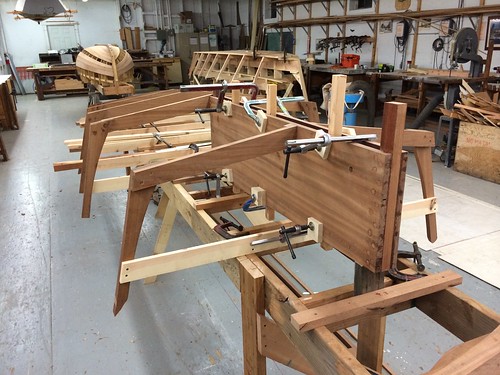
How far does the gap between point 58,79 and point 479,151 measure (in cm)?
1012

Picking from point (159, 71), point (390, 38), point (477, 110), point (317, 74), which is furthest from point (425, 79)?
point (159, 71)

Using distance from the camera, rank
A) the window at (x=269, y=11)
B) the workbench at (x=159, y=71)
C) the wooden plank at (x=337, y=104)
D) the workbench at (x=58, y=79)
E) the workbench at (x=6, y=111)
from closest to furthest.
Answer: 1. the wooden plank at (x=337, y=104)
2. the workbench at (x=6, y=111)
3. the workbench at (x=58, y=79)
4. the workbench at (x=159, y=71)
5. the window at (x=269, y=11)

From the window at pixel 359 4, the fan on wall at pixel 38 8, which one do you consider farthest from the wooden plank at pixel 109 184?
the window at pixel 359 4

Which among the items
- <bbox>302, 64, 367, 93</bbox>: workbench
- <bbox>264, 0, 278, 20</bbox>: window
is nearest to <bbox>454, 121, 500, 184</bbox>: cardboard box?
<bbox>302, 64, 367, 93</bbox>: workbench

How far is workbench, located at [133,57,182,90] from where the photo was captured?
11242 millimetres

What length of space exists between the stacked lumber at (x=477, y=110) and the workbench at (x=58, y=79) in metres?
9.32

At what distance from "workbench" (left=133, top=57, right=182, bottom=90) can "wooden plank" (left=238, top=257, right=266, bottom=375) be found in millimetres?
10702

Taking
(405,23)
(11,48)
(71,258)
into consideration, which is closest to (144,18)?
(11,48)

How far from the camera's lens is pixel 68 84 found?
10.7 meters

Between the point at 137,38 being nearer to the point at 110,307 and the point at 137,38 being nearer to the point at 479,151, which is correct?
the point at 479,151

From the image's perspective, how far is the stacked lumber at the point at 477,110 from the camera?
4262 mm

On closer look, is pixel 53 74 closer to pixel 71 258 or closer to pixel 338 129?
pixel 71 258

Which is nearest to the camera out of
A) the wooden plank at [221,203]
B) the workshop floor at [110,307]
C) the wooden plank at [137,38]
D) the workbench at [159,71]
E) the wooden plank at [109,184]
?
the wooden plank at [221,203]

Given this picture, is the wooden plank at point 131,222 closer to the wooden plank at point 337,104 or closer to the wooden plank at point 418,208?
the wooden plank at point 337,104
